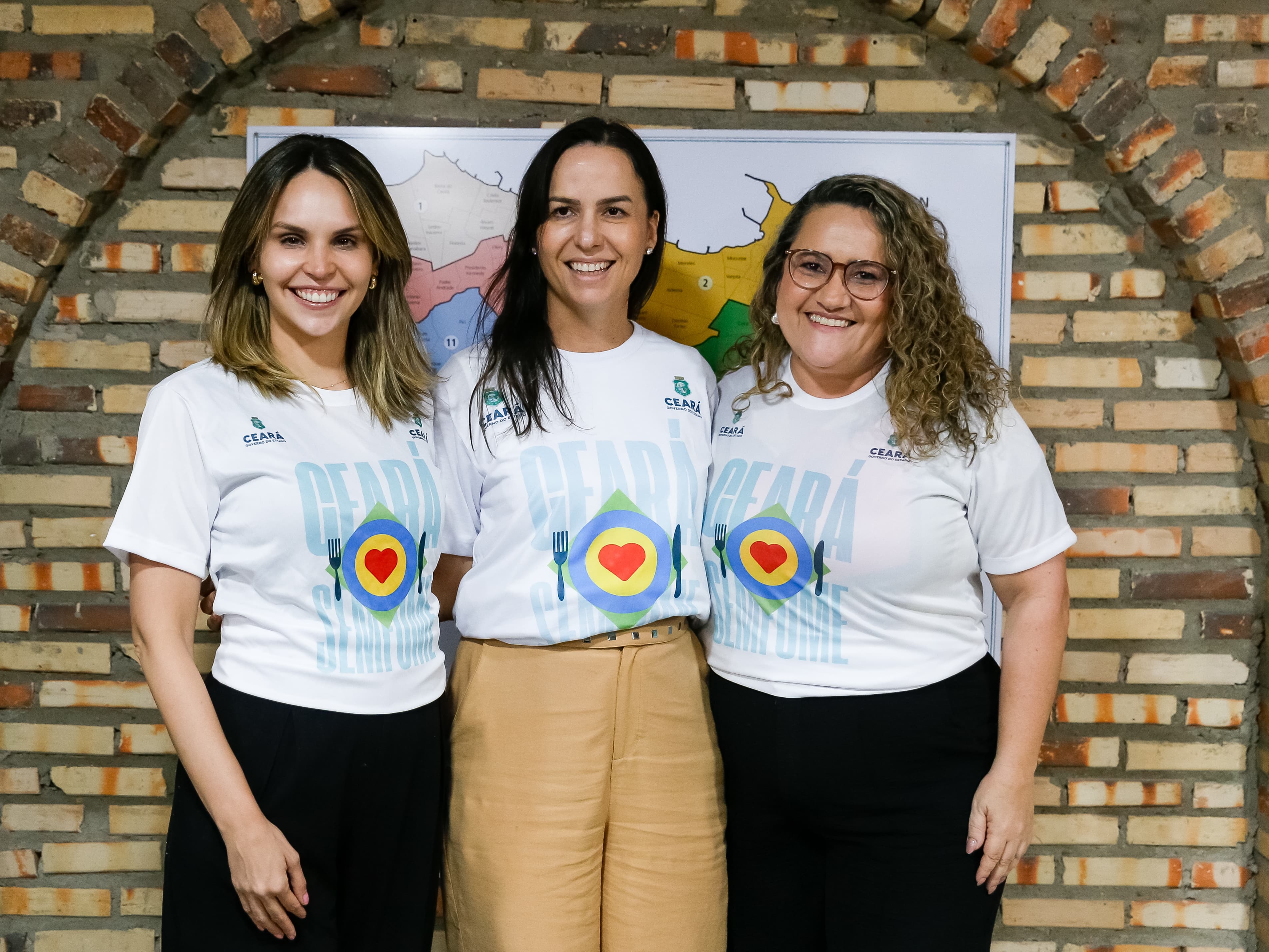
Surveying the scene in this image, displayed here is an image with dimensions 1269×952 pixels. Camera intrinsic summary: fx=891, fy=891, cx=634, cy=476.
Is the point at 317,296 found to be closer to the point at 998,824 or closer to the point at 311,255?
the point at 311,255

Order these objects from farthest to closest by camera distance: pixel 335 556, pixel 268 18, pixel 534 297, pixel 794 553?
pixel 268 18
pixel 534 297
pixel 794 553
pixel 335 556

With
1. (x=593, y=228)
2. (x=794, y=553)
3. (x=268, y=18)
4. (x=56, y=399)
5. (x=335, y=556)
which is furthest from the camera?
(x=56, y=399)

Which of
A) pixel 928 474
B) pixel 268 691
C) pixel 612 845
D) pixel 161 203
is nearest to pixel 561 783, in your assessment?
pixel 612 845

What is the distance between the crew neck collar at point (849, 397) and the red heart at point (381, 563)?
2.74 ft

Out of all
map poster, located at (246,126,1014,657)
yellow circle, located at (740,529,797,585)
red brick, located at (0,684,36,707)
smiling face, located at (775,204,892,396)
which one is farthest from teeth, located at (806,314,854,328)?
red brick, located at (0,684,36,707)

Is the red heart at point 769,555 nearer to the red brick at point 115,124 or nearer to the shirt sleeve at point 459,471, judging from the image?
the shirt sleeve at point 459,471

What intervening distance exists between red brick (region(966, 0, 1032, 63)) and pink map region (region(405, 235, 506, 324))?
1.26m

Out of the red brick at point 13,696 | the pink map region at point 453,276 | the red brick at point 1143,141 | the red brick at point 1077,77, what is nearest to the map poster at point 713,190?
the pink map region at point 453,276

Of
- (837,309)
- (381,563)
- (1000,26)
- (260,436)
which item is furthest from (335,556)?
(1000,26)

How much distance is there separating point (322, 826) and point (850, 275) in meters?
1.39

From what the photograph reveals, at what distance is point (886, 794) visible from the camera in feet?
5.29

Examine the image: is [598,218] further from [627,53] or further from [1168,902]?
[1168,902]

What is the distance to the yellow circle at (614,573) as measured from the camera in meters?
1.68

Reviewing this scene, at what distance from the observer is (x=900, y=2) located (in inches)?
84.5
